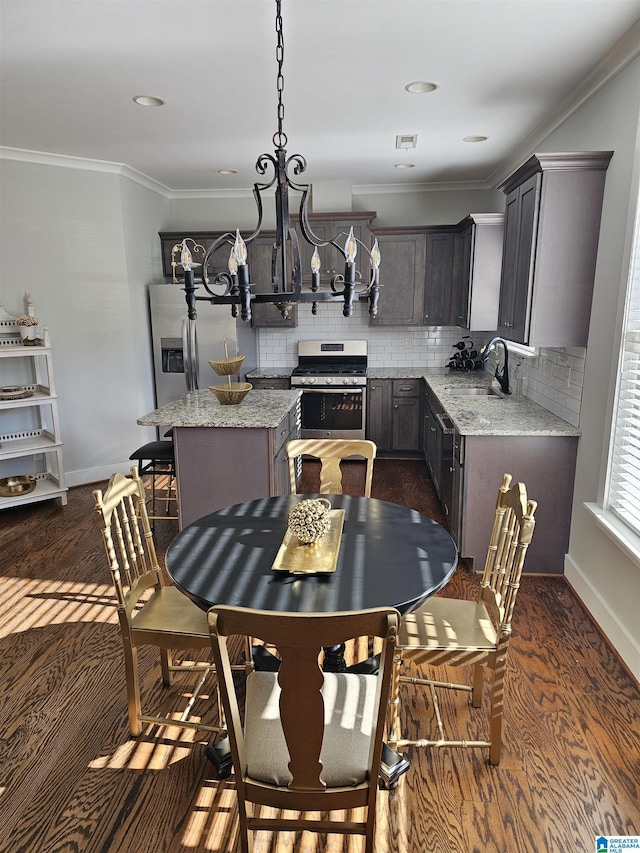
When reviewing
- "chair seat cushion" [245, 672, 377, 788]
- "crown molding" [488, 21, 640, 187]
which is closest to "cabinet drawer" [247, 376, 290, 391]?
"crown molding" [488, 21, 640, 187]

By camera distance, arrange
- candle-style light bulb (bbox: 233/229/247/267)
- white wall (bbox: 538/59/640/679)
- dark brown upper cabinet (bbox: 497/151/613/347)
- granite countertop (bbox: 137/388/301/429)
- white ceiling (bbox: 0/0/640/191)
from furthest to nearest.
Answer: granite countertop (bbox: 137/388/301/429), dark brown upper cabinet (bbox: 497/151/613/347), white wall (bbox: 538/59/640/679), white ceiling (bbox: 0/0/640/191), candle-style light bulb (bbox: 233/229/247/267)

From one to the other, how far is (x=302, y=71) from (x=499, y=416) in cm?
228

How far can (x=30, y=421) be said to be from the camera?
190 inches

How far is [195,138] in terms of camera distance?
408 centimetres

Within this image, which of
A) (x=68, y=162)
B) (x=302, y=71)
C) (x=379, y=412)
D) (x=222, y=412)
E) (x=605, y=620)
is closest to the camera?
(x=605, y=620)

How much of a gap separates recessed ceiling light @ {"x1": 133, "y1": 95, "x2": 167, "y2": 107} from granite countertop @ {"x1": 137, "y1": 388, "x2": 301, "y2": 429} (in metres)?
1.87

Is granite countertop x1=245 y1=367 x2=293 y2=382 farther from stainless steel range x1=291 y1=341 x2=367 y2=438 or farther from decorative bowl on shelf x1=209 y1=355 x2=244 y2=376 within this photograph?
decorative bowl on shelf x1=209 y1=355 x2=244 y2=376

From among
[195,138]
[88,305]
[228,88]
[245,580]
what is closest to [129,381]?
[88,305]

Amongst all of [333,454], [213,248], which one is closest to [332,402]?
[333,454]

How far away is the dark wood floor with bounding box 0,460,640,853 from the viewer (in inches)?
69.6

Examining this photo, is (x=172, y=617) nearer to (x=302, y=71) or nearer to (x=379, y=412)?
(x=302, y=71)

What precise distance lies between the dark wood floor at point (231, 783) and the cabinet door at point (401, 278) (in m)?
3.59

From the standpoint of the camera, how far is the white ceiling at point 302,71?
2346mm

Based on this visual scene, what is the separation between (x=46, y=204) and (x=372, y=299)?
3.54 metres
